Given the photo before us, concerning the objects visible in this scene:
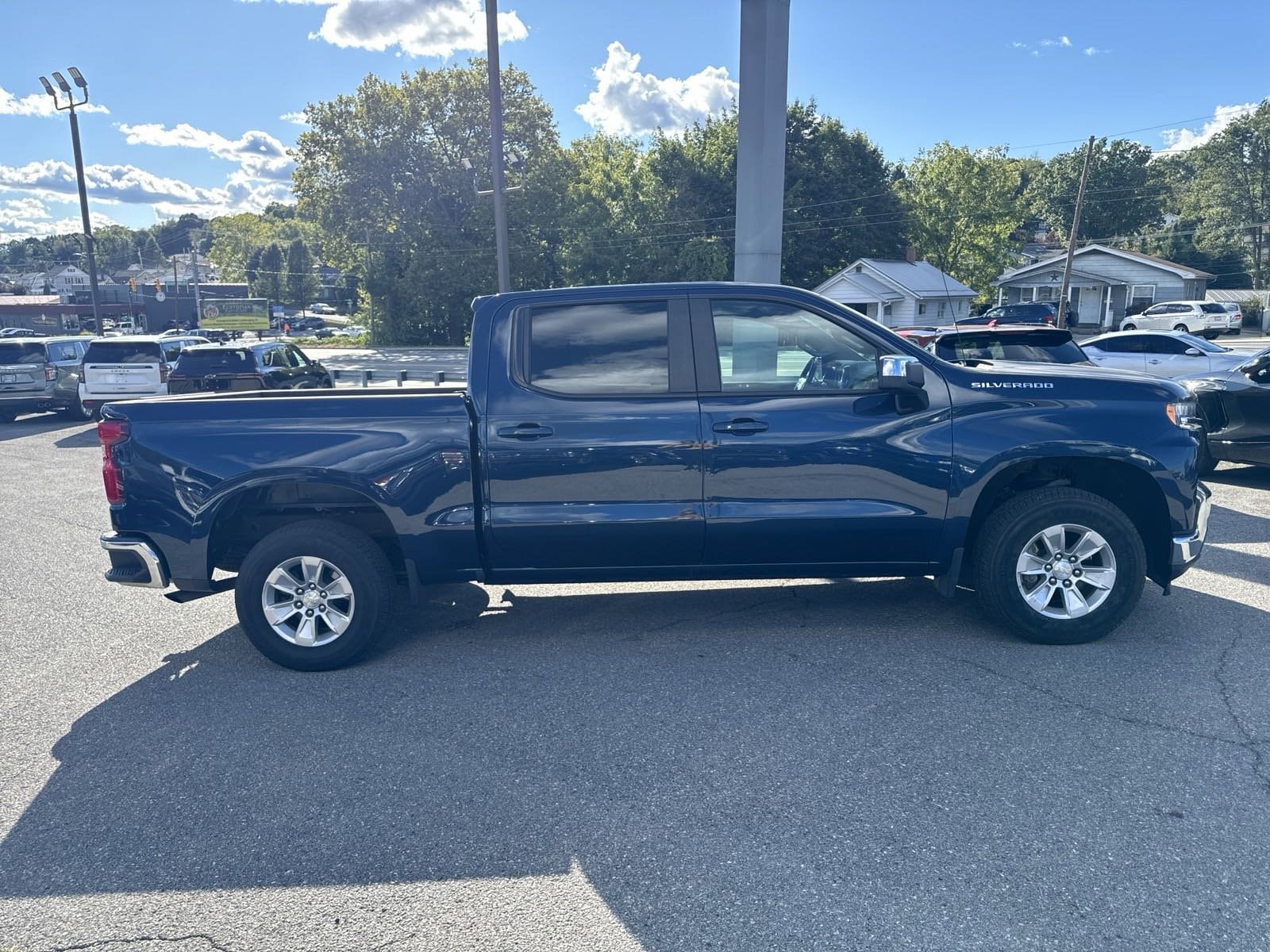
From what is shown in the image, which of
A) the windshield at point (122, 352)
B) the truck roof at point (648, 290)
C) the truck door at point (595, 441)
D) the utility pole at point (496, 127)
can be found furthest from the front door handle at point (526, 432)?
the windshield at point (122, 352)

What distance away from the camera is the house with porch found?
53.1 meters

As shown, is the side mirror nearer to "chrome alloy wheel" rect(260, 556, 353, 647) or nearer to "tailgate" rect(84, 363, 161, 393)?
"chrome alloy wheel" rect(260, 556, 353, 647)

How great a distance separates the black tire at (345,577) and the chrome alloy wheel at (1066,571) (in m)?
3.50

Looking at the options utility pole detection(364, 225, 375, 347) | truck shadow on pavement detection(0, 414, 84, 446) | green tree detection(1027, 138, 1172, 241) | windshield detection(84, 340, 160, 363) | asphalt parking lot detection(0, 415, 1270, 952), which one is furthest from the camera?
green tree detection(1027, 138, 1172, 241)

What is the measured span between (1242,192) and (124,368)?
249ft

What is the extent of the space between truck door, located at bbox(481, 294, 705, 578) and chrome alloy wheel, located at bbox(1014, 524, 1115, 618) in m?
1.82

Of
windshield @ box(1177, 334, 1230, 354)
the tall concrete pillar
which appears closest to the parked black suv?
the tall concrete pillar

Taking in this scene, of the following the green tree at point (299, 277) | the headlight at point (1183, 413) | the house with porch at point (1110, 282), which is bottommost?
the headlight at point (1183, 413)

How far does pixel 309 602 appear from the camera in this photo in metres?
4.90

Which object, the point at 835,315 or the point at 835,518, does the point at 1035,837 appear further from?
the point at 835,315

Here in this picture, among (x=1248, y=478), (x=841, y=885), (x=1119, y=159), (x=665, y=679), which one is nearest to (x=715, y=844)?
(x=841, y=885)

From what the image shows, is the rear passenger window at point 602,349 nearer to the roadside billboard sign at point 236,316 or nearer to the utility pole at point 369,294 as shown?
the utility pole at point 369,294

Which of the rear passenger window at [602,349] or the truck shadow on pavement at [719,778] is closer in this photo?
the truck shadow on pavement at [719,778]

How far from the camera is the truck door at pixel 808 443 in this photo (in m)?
4.77
